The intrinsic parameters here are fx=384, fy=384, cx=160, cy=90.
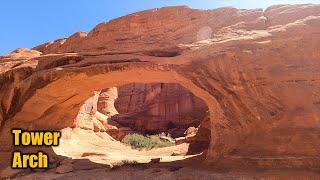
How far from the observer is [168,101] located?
33562 mm

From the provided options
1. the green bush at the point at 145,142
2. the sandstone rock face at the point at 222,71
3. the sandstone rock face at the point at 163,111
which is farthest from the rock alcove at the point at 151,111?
the sandstone rock face at the point at 222,71

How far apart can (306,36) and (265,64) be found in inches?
55.9

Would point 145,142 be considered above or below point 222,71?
below

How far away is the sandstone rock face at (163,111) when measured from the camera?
3162cm

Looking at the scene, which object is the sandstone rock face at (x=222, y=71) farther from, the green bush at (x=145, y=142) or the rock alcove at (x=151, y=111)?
the rock alcove at (x=151, y=111)

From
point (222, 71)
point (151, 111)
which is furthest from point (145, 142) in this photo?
point (222, 71)

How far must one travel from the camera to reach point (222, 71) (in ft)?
39.5

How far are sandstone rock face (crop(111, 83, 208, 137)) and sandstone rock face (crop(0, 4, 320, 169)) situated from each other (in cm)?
1590

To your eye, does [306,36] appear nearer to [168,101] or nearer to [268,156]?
[268,156]

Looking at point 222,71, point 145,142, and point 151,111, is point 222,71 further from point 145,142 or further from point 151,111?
point 151,111

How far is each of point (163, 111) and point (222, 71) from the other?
839 inches

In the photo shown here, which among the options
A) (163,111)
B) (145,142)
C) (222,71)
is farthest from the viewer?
(163,111)

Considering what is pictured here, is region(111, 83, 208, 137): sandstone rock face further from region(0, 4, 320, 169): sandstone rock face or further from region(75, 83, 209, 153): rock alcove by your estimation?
region(0, 4, 320, 169): sandstone rock face

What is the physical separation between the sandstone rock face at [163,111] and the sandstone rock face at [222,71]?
15.9 m
